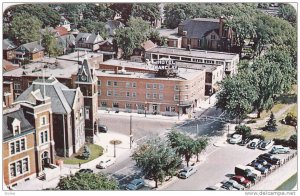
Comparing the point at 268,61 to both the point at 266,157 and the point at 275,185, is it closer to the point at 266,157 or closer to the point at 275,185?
the point at 266,157

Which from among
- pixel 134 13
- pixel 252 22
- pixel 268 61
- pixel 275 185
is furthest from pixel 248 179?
pixel 134 13

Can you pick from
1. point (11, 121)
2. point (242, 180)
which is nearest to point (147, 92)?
point (242, 180)

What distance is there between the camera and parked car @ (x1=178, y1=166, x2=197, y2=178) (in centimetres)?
1602

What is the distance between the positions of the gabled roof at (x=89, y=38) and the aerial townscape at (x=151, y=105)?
0.07 metres

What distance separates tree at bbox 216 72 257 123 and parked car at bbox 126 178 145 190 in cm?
605

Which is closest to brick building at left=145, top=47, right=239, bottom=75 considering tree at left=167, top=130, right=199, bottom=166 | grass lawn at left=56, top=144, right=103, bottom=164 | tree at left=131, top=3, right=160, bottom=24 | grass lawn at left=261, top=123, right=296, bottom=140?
tree at left=131, top=3, right=160, bottom=24

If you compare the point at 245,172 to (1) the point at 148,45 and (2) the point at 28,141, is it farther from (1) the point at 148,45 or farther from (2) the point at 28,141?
(1) the point at 148,45

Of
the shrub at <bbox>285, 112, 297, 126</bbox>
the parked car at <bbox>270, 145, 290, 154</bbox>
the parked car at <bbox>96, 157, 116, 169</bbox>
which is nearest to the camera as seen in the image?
the parked car at <bbox>96, 157, 116, 169</bbox>

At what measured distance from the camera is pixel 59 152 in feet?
57.5

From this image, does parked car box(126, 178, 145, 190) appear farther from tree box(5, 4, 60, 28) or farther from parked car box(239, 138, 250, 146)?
tree box(5, 4, 60, 28)

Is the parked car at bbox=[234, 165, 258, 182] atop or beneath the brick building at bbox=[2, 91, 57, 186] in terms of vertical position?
beneath

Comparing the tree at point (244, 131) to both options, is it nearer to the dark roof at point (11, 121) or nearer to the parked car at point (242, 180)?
the parked car at point (242, 180)

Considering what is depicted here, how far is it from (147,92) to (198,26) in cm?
1112

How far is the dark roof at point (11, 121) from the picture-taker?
49.2 ft
